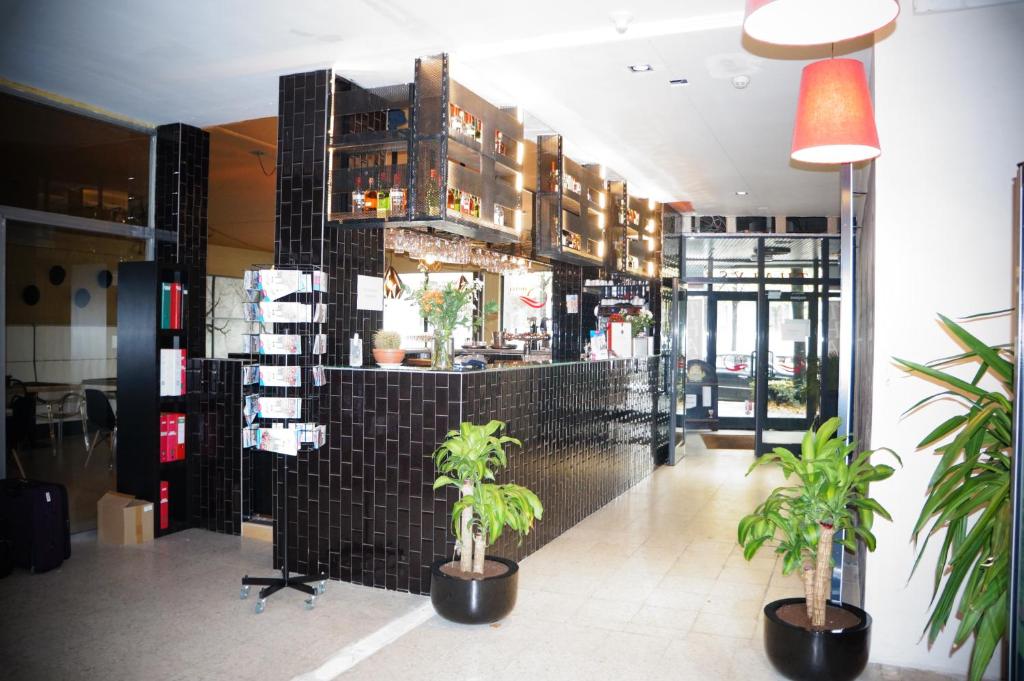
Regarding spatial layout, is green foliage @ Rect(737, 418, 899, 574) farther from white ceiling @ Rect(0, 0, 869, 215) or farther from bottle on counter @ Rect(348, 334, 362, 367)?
bottle on counter @ Rect(348, 334, 362, 367)

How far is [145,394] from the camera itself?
572cm

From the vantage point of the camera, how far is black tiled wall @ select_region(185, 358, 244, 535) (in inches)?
227

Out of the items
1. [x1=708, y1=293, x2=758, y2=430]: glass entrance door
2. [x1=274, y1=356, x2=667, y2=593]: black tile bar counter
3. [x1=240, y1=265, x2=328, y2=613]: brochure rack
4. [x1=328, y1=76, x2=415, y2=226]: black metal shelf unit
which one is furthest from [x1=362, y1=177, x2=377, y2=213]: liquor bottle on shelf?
[x1=708, y1=293, x2=758, y2=430]: glass entrance door

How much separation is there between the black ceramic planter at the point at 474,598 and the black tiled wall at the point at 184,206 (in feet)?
10.8

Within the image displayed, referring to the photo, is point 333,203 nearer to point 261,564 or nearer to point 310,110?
point 310,110

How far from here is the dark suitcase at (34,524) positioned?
15.4 ft

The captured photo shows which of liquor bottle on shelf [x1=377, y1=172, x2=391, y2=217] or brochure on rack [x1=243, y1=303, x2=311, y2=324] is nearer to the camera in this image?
brochure on rack [x1=243, y1=303, x2=311, y2=324]

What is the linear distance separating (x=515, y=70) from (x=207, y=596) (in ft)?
12.3

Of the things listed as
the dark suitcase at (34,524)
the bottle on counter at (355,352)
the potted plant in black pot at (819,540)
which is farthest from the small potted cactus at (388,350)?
the potted plant in black pot at (819,540)

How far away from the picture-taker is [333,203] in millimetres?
4812

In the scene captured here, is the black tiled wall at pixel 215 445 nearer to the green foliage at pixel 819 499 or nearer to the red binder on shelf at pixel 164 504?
the red binder on shelf at pixel 164 504

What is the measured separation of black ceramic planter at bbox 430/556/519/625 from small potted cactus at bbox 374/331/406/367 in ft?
4.87

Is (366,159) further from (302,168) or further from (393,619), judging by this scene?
(393,619)

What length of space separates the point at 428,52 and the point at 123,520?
3868 millimetres
